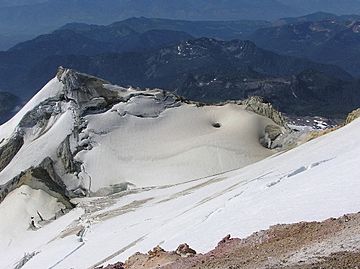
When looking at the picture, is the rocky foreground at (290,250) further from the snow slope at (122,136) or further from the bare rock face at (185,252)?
the snow slope at (122,136)

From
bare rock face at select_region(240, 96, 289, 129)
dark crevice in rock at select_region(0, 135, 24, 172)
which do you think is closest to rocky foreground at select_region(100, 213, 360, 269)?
dark crevice in rock at select_region(0, 135, 24, 172)

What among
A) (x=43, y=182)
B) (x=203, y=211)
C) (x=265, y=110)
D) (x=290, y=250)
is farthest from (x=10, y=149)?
(x=290, y=250)

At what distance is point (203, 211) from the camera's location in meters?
30.5

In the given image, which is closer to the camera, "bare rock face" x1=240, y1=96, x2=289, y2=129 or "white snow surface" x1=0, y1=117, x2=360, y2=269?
"white snow surface" x1=0, y1=117, x2=360, y2=269

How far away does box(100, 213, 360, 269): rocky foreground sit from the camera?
1625cm

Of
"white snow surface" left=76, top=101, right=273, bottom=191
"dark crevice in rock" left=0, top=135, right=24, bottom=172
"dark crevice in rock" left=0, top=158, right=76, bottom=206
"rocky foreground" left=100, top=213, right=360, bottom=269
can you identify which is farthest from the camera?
"dark crevice in rock" left=0, top=135, right=24, bottom=172

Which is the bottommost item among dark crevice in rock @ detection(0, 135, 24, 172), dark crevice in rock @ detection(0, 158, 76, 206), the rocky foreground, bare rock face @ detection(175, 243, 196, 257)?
dark crevice in rock @ detection(0, 158, 76, 206)

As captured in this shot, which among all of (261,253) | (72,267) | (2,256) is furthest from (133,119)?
(261,253)

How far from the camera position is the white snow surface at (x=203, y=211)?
23.4 metres

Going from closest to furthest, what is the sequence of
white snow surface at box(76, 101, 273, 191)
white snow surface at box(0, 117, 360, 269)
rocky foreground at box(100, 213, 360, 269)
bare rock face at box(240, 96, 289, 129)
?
1. rocky foreground at box(100, 213, 360, 269)
2. white snow surface at box(0, 117, 360, 269)
3. white snow surface at box(76, 101, 273, 191)
4. bare rock face at box(240, 96, 289, 129)

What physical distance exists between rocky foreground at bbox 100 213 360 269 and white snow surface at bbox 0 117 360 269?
2.20 meters

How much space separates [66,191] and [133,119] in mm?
11687

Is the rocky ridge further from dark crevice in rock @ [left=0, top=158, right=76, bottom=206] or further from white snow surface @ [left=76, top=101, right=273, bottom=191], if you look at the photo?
white snow surface @ [left=76, top=101, right=273, bottom=191]

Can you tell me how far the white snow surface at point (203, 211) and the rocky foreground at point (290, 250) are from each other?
2201 millimetres
